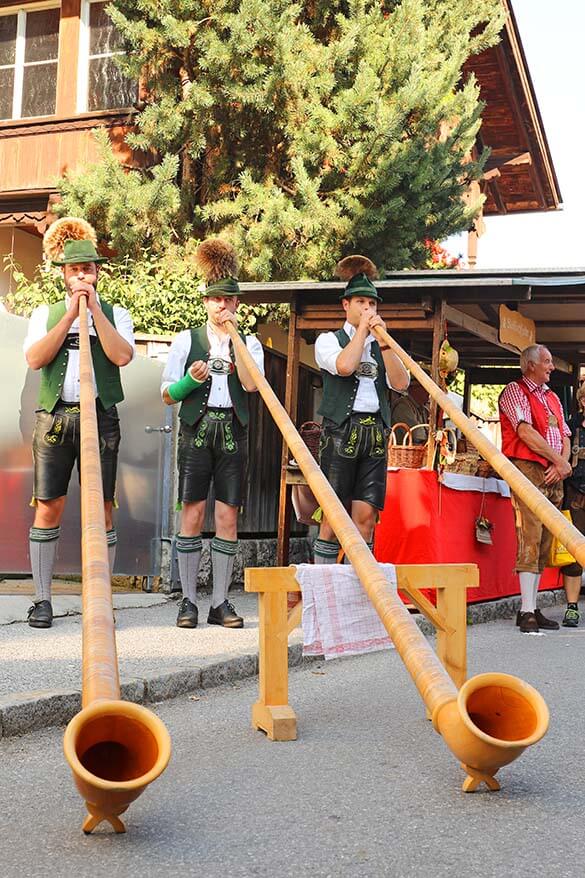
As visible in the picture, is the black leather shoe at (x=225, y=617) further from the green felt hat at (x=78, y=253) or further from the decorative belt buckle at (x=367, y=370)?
the green felt hat at (x=78, y=253)

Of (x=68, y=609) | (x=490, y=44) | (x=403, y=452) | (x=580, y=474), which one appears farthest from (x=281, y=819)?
(x=490, y=44)

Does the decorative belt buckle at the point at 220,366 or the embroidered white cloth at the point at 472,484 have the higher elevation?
the decorative belt buckle at the point at 220,366

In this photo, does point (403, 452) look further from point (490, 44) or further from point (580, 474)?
point (490, 44)

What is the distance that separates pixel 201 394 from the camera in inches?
250

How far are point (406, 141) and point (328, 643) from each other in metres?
8.52

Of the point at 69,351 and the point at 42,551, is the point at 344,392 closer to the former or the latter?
the point at 69,351

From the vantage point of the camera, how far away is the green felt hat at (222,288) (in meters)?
6.38

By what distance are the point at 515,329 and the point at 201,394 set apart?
4493mm

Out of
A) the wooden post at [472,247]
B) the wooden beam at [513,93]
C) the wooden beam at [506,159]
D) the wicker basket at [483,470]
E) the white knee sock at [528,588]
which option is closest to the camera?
the white knee sock at [528,588]

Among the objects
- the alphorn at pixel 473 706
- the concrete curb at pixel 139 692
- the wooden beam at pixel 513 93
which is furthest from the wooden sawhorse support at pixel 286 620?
the wooden beam at pixel 513 93

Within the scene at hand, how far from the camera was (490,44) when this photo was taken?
1334 centimetres

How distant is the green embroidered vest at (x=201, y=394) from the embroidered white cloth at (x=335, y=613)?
7.24 ft

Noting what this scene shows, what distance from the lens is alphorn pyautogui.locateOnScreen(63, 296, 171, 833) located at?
2498 millimetres

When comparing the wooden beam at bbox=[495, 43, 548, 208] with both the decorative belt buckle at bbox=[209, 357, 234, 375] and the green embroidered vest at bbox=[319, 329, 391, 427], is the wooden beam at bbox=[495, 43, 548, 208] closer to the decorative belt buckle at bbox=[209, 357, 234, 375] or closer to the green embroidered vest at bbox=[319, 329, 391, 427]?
the green embroidered vest at bbox=[319, 329, 391, 427]
